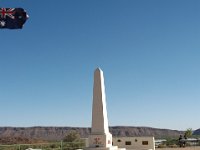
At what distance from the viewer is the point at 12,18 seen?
56.6 feet

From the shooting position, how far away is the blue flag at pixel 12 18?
17.1m

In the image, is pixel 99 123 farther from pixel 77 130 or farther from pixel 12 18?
pixel 77 130

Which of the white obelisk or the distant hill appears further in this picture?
the distant hill

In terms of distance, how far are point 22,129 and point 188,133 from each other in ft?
427

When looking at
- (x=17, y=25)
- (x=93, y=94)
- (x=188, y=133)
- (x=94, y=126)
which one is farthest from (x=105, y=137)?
(x=188, y=133)

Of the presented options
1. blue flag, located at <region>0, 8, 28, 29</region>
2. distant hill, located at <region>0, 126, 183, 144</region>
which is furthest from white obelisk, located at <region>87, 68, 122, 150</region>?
distant hill, located at <region>0, 126, 183, 144</region>

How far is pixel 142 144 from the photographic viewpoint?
3078cm

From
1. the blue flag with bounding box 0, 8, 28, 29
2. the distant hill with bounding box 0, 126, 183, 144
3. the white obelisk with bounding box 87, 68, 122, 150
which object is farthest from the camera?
the distant hill with bounding box 0, 126, 183, 144

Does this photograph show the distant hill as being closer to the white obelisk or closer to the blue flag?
the white obelisk

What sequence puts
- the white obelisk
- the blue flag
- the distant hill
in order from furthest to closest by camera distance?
the distant hill
the white obelisk
the blue flag

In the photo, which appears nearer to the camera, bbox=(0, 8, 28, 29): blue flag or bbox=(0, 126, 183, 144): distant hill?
bbox=(0, 8, 28, 29): blue flag

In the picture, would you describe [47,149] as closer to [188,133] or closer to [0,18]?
[0,18]

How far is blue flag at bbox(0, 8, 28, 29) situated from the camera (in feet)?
56.1

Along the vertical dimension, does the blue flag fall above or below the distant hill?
above
